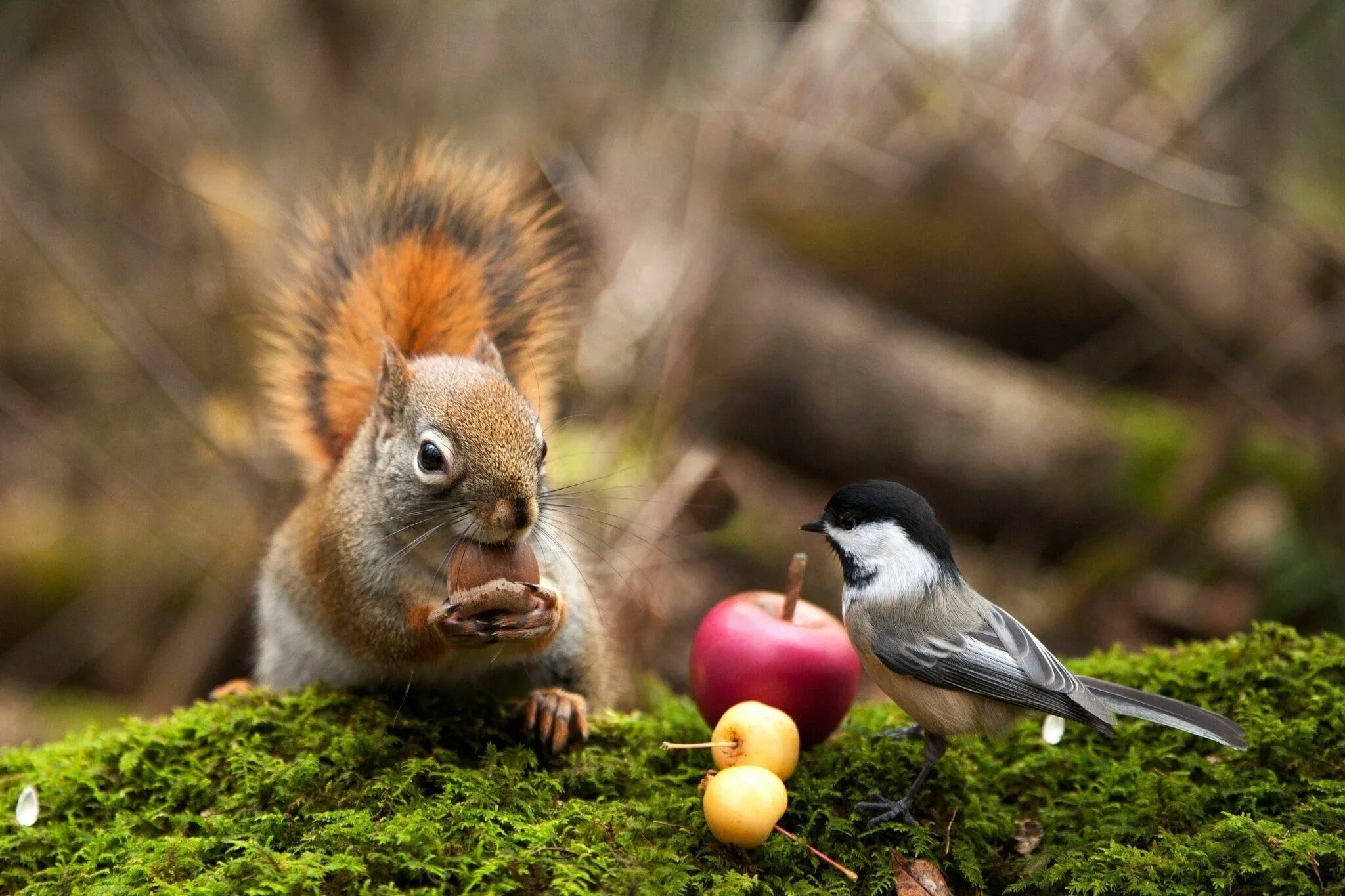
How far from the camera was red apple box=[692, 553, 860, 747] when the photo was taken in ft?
7.23

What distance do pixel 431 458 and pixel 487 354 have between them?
0.52 meters

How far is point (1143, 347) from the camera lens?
19.1 feet

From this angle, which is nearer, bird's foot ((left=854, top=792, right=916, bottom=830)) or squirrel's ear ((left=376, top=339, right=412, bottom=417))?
bird's foot ((left=854, top=792, right=916, bottom=830))

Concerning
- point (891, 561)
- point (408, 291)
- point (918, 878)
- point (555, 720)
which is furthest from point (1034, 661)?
point (408, 291)

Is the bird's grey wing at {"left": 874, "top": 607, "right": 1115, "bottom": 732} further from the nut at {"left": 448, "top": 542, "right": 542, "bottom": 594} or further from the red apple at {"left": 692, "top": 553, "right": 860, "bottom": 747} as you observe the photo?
the nut at {"left": 448, "top": 542, "right": 542, "bottom": 594}

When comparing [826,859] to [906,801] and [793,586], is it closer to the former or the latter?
[906,801]

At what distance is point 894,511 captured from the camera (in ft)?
6.68

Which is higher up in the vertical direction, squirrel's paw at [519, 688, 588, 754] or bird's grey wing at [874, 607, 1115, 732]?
bird's grey wing at [874, 607, 1115, 732]

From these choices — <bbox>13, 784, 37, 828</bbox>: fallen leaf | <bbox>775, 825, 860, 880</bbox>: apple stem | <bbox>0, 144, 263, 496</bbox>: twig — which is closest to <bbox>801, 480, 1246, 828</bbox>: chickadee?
<bbox>775, 825, 860, 880</bbox>: apple stem

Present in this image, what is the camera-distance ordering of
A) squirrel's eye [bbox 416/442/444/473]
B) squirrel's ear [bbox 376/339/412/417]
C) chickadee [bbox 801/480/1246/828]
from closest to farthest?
chickadee [bbox 801/480/1246/828] < squirrel's eye [bbox 416/442/444/473] < squirrel's ear [bbox 376/339/412/417]

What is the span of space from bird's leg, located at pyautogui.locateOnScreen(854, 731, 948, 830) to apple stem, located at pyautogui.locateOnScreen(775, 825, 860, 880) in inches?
4.6

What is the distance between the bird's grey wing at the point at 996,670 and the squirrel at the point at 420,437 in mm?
773

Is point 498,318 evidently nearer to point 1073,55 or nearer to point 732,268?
point 732,268

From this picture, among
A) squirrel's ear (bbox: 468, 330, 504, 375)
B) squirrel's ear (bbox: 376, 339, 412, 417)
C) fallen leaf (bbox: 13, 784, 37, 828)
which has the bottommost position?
fallen leaf (bbox: 13, 784, 37, 828)
